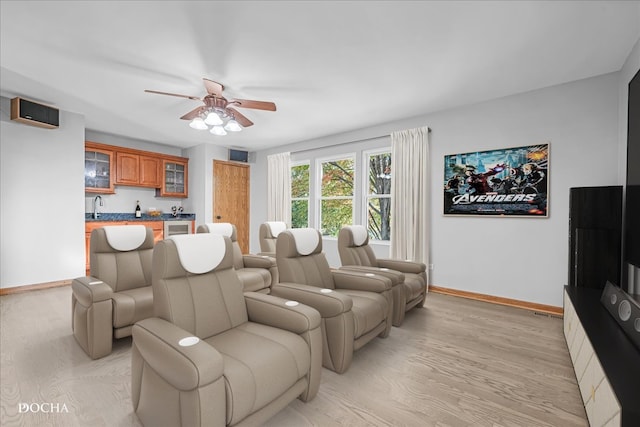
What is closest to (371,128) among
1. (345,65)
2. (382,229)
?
(382,229)

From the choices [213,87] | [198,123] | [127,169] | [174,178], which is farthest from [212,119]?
[174,178]

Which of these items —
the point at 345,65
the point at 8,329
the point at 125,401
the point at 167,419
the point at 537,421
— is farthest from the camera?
the point at 345,65

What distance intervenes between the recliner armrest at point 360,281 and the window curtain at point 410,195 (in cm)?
181

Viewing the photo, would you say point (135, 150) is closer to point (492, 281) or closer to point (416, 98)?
point (416, 98)

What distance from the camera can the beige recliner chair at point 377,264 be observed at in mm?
3129

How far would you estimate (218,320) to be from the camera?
1823 mm

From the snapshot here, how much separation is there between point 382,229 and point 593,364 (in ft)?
11.7

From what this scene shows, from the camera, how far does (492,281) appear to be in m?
3.83

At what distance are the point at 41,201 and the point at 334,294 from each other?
15.2ft

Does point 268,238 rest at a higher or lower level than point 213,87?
lower

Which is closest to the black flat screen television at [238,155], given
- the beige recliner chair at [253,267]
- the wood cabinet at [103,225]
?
the wood cabinet at [103,225]

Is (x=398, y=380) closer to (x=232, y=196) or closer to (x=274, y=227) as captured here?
(x=274, y=227)

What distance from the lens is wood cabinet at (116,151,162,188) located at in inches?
222

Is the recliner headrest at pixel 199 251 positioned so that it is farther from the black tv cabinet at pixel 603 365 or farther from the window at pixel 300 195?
the window at pixel 300 195
